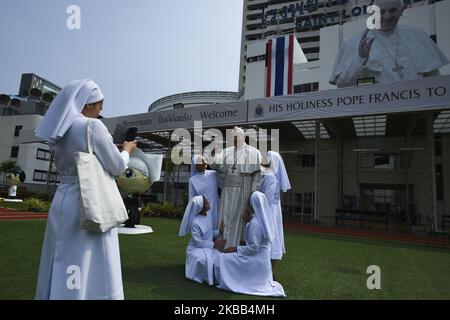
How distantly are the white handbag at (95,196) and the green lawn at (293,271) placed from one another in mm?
1593

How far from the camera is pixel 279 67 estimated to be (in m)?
26.0

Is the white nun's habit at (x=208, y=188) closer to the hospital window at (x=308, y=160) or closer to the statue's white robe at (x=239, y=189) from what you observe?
the statue's white robe at (x=239, y=189)

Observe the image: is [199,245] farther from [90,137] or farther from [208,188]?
[90,137]

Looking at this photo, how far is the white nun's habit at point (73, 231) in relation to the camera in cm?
215

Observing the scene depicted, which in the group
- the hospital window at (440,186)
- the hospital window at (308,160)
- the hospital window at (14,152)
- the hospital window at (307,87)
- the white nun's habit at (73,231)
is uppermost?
the hospital window at (307,87)

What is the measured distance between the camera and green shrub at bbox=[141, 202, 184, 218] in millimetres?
14969

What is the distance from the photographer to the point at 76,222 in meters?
2.20

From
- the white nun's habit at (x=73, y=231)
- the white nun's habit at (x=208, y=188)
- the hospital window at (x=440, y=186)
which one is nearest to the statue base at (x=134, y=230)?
the white nun's habit at (x=208, y=188)

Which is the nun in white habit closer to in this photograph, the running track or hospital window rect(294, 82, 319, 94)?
the running track

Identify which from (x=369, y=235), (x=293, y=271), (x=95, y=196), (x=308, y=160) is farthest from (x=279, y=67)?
(x=95, y=196)

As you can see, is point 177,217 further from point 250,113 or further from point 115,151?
point 115,151

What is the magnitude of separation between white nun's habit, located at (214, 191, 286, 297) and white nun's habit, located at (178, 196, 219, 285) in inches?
11.3

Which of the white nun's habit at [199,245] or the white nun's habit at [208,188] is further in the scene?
the white nun's habit at [208,188]
